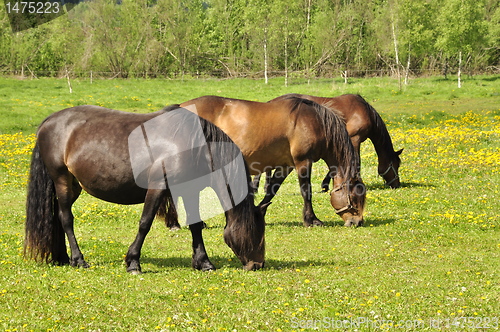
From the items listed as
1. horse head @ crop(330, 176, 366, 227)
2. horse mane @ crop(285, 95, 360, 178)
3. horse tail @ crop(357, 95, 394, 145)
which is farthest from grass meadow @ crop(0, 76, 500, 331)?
horse tail @ crop(357, 95, 394, 145)

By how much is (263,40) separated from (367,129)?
41.6 meters

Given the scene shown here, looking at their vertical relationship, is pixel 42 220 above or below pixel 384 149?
above

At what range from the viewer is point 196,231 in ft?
26.1

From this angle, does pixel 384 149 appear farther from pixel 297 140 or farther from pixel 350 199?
pixel 297 140

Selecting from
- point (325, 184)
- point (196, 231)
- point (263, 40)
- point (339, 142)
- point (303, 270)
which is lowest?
point (325, 184)

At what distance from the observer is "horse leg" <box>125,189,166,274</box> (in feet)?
24.5

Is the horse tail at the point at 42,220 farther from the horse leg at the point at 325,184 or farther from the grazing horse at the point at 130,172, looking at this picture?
the horse leg at the point at 325,184

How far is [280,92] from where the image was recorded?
144 ft

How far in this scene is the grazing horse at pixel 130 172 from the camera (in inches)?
295

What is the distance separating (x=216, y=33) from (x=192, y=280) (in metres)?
64.7

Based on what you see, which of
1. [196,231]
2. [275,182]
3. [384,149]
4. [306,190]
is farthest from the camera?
[384,149]

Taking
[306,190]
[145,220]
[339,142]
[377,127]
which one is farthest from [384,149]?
[145,220]

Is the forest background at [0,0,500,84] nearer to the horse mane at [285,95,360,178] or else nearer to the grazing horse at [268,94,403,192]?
the grazing horse at [268,94,403,192]

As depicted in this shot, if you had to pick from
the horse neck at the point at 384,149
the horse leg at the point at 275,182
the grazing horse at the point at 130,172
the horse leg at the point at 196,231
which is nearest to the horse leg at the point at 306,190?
the horse leg at the point at 275,182
